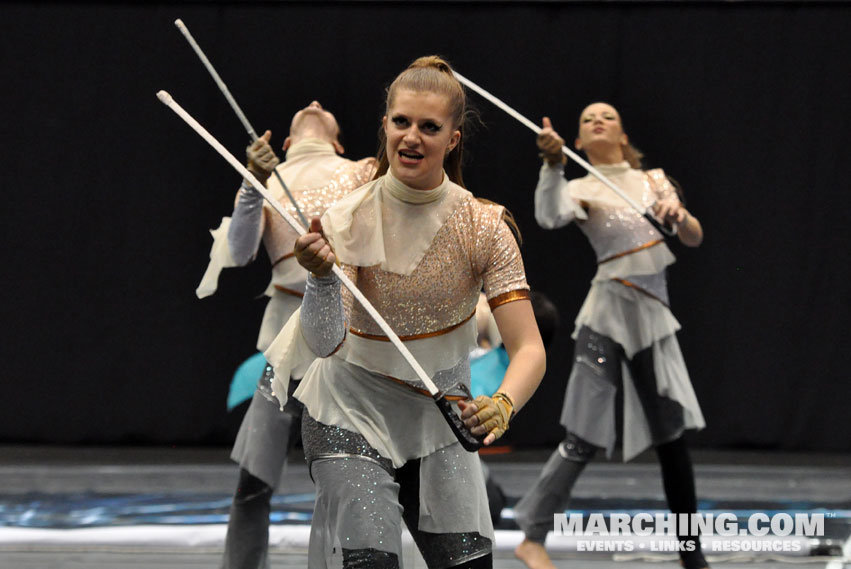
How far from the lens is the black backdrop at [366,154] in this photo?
5.87 meters

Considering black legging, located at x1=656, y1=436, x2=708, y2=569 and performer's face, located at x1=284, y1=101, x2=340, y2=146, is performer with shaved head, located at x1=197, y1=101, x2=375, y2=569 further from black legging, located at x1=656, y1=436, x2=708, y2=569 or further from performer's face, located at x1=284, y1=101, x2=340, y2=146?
black legging, located at x1=656, y1=436, x2=708, y2=569

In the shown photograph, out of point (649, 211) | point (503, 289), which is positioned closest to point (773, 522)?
point (649, 211)

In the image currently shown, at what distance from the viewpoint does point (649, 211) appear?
3.87m

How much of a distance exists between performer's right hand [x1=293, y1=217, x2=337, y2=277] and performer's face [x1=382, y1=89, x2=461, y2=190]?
0.30 m

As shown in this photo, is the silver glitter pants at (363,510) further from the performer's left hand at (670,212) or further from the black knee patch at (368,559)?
the performer's left hand at (670,212)

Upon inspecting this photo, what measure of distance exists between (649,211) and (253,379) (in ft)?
5.53

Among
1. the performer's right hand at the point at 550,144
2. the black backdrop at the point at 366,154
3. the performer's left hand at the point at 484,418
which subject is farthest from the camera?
the black backdrop at the point at 366,154

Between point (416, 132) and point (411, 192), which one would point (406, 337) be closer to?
point (411, 192)

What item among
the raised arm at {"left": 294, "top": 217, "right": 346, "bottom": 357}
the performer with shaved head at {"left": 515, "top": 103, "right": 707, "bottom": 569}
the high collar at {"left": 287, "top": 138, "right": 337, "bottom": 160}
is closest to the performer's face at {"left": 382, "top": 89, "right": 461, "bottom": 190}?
the raised arm at {"left": 294, "top": 217, "right": 346, "bottom": 357}

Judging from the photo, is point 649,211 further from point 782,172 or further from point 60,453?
point 60,453

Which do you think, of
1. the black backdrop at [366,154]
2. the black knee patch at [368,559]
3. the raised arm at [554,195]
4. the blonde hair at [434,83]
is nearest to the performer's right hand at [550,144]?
the raised arm at [554,195]

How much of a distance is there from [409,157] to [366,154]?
371 cm

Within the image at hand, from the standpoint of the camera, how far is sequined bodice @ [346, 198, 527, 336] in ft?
7.52

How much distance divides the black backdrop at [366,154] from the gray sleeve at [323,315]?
12.4 feet
